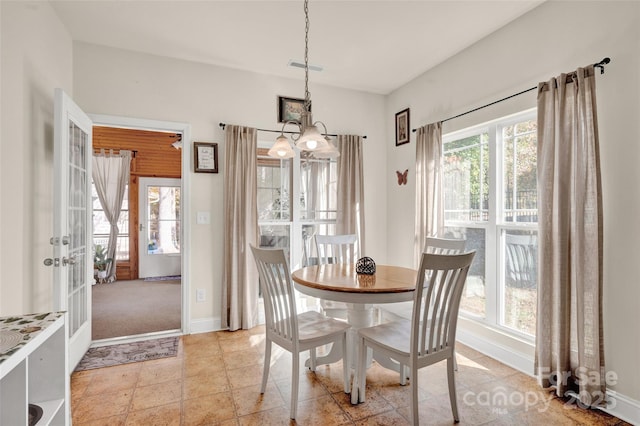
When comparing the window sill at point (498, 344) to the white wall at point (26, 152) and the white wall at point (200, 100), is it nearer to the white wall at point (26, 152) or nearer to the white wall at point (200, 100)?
the white wall at point (200, 100)

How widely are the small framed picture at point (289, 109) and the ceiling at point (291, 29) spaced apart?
327 mm

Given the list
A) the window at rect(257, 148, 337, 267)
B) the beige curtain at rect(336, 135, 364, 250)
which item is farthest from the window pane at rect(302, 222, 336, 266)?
the beige curtain at rect(336, 135, 364, 250)

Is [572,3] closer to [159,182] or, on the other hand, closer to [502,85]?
[502,85]

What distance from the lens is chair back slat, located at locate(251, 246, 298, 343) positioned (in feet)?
6.21

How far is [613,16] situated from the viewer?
6.50ft

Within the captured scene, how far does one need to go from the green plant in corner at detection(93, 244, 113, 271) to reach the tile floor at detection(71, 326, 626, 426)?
368cm

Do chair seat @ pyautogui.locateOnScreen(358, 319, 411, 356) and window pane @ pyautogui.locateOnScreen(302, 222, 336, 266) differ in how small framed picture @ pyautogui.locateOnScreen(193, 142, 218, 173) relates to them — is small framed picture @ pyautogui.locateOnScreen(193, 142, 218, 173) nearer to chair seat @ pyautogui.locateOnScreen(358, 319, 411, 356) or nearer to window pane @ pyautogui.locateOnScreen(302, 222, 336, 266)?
window pane @ pyautogui.locateOnScreen(302, 222, 336, 266)

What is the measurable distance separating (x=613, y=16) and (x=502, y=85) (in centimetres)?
78

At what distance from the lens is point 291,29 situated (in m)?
2.71

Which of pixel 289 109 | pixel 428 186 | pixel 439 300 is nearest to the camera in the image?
pixel 439 300

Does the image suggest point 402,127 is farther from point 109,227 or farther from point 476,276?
point 109,227

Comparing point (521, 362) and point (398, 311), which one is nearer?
point (521, 362)

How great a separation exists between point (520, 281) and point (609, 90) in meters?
1.46

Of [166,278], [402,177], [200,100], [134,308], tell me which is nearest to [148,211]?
[166,278]
